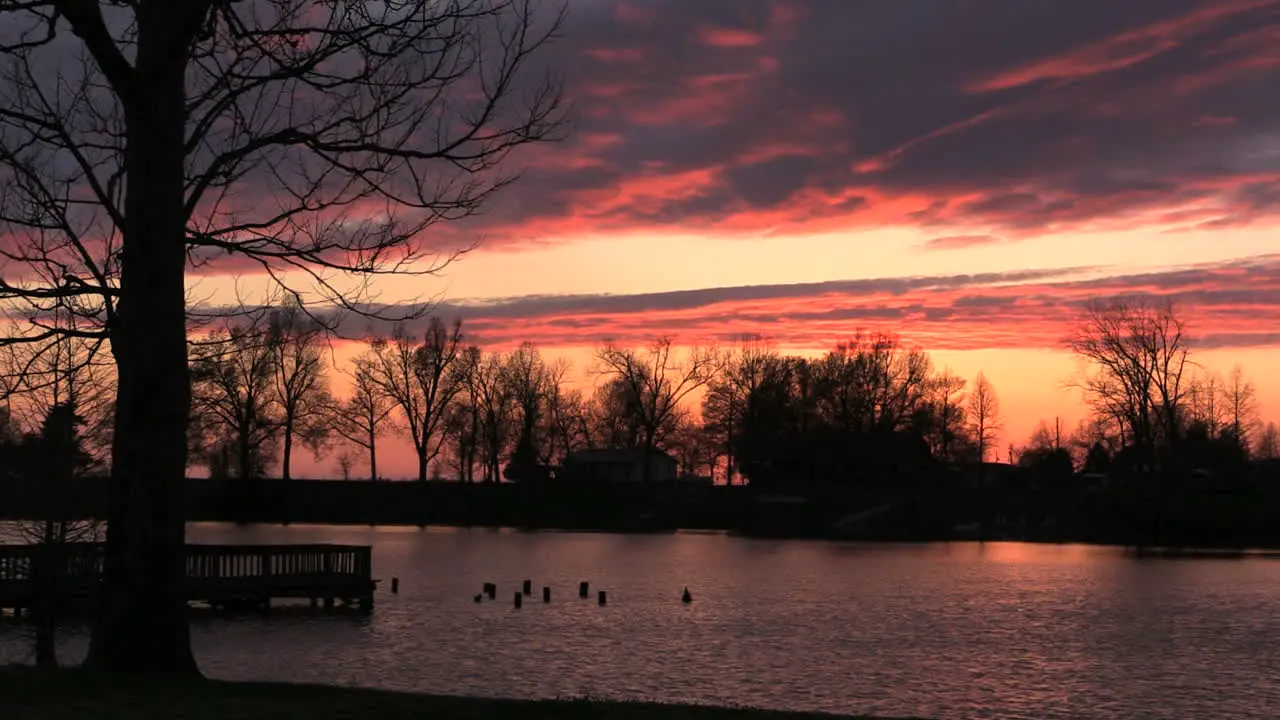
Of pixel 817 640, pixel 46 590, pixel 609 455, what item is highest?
pixel 609 455

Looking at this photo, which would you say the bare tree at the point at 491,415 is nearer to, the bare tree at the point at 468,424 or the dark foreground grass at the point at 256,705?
Result: the bare tree at the point at 468,424

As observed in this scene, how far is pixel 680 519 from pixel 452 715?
3907 inches

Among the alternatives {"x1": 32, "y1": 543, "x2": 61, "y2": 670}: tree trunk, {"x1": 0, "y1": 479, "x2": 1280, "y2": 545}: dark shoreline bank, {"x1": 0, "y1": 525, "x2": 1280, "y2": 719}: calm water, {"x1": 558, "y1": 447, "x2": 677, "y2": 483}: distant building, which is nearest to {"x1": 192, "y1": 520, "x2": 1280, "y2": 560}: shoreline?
{"x1": 0, "y1": 479, "x2": 1280, "y2": 545}: dark shoreline bank

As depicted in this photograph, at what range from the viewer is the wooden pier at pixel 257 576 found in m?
31.9

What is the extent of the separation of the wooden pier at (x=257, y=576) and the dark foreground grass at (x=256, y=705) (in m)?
17.5

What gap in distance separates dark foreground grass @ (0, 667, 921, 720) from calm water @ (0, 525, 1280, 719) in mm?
11819

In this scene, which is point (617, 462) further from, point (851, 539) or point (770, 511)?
point (851, 539)

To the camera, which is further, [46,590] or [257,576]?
[257,576]

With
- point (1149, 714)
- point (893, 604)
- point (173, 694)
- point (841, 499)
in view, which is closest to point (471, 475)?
point (841, 499)

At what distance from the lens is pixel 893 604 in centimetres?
4547

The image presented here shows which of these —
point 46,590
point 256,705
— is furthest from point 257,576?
point 256,705

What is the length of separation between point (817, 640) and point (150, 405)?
2461 cm

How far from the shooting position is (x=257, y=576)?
1490 inches

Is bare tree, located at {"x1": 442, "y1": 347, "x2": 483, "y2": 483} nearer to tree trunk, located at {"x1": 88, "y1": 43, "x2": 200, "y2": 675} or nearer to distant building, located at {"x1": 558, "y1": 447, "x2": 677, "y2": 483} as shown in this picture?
distant building, located at {"x1": 558, "y1": 447, "x2": 677, "y2": 483}
